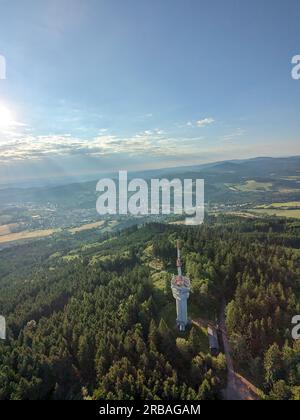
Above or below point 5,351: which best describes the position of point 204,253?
above

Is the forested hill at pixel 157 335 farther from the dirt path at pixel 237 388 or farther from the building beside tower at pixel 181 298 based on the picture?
the building beside tower at pixel 181 298

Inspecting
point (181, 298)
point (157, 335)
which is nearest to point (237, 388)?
point (157, 335)

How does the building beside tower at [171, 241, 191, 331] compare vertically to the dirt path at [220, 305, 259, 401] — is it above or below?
above

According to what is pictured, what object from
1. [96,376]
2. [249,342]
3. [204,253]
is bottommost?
[96,376]

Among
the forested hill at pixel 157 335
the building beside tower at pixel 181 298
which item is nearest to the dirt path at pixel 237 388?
the forested hill at pixel 157 335

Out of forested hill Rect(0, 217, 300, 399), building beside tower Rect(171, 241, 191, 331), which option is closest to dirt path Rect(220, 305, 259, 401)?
forested hill Rect(0, 217, 300, 399)

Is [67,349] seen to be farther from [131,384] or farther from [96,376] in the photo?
[131,384]

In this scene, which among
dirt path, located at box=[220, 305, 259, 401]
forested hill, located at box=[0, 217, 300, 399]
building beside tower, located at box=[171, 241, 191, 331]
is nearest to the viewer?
dirt path, located at box=[220, 305, 259, 401]

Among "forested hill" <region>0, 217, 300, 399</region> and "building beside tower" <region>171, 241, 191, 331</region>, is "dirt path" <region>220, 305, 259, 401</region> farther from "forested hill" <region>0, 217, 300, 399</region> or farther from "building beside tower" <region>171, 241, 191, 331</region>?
"building beside tower" <region>171, 241, 191, 331</region>
